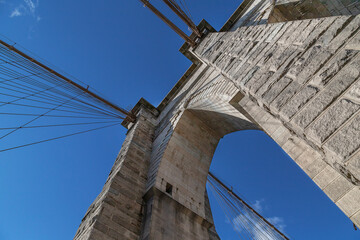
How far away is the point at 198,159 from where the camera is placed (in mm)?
6422

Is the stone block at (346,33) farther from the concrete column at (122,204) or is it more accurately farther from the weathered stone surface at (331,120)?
the concrete column at (122,204)

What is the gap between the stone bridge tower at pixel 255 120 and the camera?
5.01 feet

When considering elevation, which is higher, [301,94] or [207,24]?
[207,24]

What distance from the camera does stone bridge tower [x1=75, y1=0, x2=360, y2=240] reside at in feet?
5.01

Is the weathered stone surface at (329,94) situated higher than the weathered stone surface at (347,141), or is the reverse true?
the weathered stone surface at (329,94)

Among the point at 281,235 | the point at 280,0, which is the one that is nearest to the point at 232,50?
the point at 280,0

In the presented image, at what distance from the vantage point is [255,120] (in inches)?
112

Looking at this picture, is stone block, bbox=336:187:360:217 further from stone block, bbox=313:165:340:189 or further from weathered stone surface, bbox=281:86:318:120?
weathered stone surface, bbox=281:86:318:120

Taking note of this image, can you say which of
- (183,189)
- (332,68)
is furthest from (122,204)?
(332,68)

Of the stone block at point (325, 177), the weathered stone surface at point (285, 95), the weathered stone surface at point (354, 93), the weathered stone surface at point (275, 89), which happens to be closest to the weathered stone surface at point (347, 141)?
the weathered stone surface at point (354, 93)

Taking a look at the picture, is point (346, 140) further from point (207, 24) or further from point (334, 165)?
point (207, 24)

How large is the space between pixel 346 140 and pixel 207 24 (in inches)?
301

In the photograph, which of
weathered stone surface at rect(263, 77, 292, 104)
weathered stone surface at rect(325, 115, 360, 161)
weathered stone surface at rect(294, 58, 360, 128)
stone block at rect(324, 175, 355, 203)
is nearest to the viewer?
weathered stone surface at rect(325, 115, 360, 161)

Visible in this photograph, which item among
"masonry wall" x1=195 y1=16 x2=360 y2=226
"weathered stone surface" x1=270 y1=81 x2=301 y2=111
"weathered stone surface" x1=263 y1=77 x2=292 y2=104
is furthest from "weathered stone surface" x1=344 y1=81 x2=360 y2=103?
"weathered stone surface" x1=263 y1=77 x2=292 y2=104
